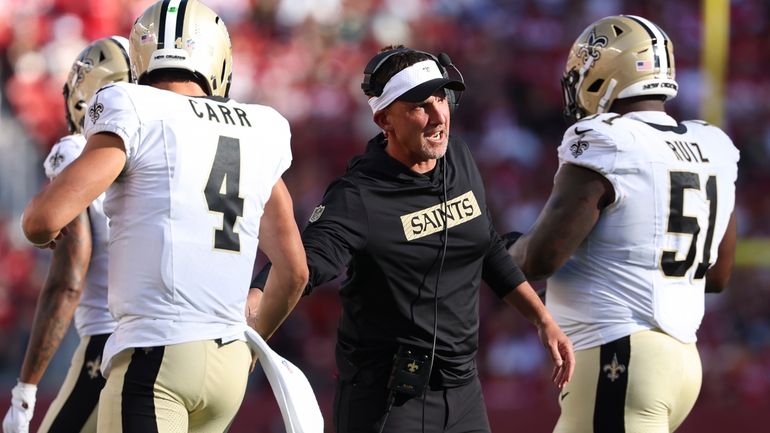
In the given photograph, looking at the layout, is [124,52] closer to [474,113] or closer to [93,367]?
[93,367]

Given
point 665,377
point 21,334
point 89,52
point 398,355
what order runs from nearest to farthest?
point 398,355 → point 665,377 → point 89,52 → point 21,334

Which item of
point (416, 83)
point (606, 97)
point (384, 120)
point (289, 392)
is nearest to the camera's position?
A: point (289, 392)

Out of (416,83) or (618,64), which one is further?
(618,64)

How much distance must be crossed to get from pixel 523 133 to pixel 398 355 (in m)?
7.44

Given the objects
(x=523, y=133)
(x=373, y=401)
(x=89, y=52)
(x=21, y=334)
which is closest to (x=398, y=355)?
(x=373, y=401)

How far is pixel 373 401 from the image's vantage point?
381cm

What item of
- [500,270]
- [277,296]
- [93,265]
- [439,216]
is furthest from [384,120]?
[93,265]

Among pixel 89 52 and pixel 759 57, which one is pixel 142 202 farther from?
pixel 759 57

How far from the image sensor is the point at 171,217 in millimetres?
3174

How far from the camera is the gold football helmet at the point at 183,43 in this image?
11.2 ft

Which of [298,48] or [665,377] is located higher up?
[298,48]

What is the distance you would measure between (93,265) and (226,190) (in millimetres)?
1356

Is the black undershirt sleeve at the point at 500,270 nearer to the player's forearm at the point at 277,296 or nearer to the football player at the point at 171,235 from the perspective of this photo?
the player's forearm at the point at 277,296

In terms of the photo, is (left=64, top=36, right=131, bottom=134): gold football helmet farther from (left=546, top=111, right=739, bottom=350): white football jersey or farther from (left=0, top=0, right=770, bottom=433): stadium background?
(left=0, top=0, right=770, bottom=433): stadium background
